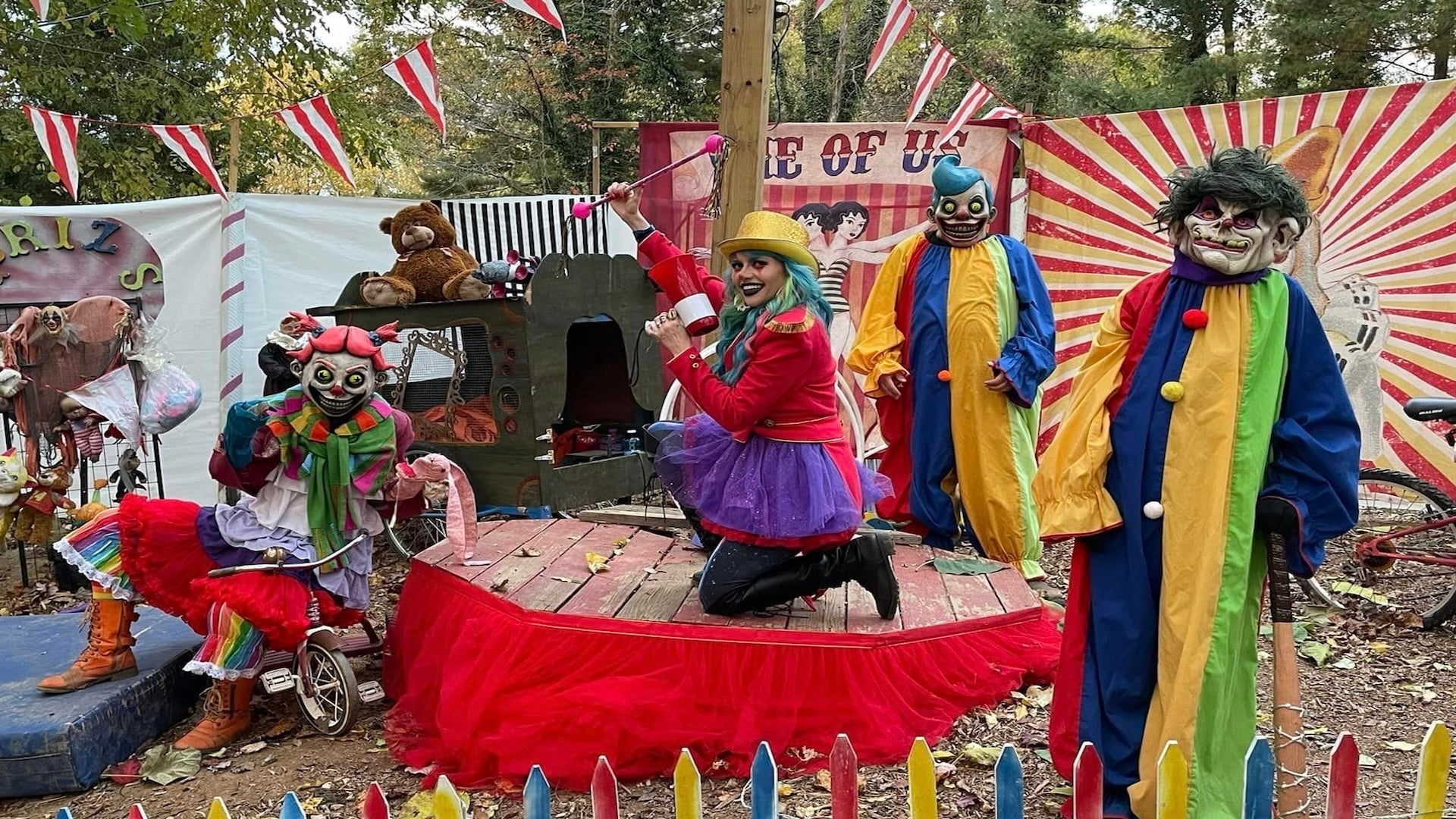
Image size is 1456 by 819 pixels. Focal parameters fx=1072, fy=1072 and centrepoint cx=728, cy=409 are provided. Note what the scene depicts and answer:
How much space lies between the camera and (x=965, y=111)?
20.2 ft

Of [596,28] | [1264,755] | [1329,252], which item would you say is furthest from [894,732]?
[596,28]

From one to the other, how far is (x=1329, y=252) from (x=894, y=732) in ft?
14.3

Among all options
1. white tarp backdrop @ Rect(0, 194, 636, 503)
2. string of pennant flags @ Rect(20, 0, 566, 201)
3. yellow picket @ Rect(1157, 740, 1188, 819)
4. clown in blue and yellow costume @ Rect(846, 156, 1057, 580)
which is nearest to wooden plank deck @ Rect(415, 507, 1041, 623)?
clown in blue and yellow costume @ Rect(846, 156, 1057, 580)

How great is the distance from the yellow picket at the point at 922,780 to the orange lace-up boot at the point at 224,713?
2332 mm

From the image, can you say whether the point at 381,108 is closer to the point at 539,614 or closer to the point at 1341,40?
the point at 1341,40

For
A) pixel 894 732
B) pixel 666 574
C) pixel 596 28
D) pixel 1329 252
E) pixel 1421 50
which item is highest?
pixel 596 28

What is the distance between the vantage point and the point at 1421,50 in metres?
11.0

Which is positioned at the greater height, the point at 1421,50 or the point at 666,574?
the point at 1421,50

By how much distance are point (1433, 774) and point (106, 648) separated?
11.7 ft

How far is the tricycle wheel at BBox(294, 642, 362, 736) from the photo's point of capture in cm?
327

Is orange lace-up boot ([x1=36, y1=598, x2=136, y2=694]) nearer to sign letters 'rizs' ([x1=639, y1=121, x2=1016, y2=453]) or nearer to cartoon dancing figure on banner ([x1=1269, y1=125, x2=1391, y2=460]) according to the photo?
sign letters 'rizs' ([x1=639, y1=121, x2=1016, y2=453])

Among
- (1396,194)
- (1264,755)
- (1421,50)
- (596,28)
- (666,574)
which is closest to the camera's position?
(1264,755)

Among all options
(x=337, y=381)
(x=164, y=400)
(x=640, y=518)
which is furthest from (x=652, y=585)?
(x=164, y=400)

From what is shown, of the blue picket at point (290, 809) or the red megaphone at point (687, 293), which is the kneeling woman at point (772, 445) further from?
the blue picket at point (290, 809)
